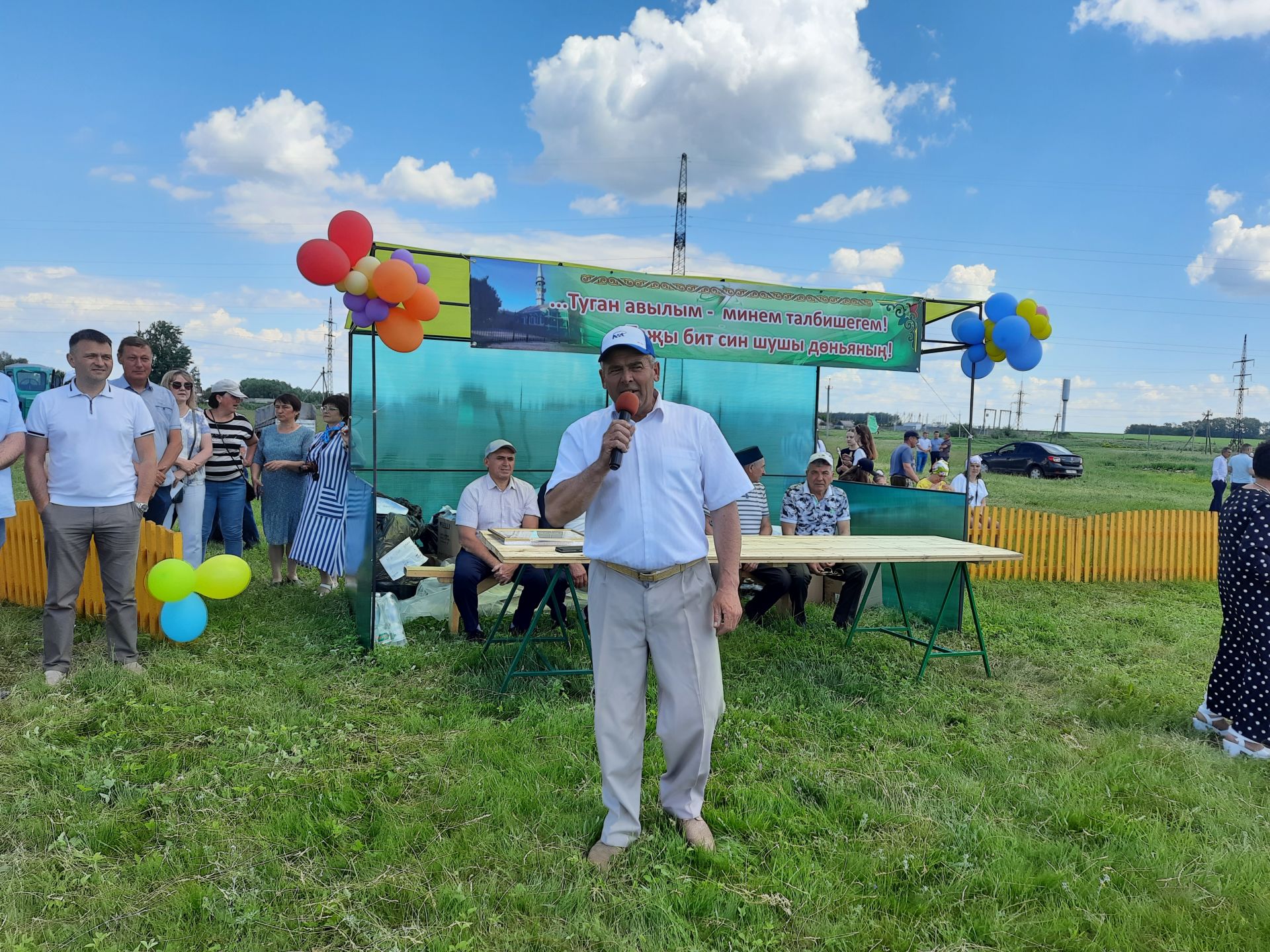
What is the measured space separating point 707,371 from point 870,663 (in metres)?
3.76

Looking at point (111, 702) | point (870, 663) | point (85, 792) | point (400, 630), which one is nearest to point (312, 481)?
point (400, 630)

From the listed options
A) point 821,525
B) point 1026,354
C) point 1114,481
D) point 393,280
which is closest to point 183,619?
point 393,280

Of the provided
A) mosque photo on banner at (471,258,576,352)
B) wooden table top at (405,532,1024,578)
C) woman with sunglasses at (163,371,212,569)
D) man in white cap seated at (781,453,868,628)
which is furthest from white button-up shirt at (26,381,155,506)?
man in white cap seated at (781,453,868,628)

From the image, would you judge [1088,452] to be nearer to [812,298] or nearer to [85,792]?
[812,298]

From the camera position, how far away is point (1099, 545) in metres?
8.82

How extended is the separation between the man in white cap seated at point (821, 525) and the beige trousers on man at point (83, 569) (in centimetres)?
446

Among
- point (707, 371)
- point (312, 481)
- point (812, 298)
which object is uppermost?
point (812, 298)

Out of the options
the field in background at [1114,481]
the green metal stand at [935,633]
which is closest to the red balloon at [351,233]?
the green metal stand at [935,633]

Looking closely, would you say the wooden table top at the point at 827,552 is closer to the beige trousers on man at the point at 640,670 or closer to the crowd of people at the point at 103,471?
the beige trousers on man at the point at 640,670

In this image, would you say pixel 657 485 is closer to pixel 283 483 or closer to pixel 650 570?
pixel 650 570

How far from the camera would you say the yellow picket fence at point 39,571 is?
5.29m

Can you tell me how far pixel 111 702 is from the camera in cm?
407

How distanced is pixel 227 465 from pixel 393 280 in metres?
2.78

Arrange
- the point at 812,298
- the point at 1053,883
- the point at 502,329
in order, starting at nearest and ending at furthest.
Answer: the point at 1053,883 → the point at 502,329 → the point at 812,298
